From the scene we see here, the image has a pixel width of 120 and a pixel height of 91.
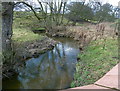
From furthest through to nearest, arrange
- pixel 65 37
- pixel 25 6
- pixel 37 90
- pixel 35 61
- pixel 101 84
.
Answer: pixel 65 37
pixel 35 61
pixel 25 6
pixel 37 90
pixel 101 84

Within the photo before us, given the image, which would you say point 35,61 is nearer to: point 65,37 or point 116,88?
point 116,88

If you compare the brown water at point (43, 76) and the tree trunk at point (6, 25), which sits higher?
the tree trunk at point (6, 25)

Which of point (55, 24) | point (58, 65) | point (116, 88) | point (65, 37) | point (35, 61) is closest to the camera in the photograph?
point (116, 88)

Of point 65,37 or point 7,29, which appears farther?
point 65,37

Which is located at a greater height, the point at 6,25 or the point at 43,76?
the point at 6,25

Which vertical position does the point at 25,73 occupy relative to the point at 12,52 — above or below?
below

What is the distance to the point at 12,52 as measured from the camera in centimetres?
401

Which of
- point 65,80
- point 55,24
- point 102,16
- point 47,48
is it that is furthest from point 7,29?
point 102,16

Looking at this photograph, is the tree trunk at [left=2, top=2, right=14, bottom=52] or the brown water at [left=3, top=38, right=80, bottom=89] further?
the brown water at [left=3, top=38, right=80, bottom=89]

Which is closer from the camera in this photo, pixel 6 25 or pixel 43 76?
pixel 6 25

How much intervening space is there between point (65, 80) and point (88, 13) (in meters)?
12.8

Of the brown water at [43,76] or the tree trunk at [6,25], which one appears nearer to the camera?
the tree trunk at [6,25]

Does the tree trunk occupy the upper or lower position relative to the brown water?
upper

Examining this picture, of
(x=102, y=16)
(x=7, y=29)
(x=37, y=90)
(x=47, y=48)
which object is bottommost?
(x=37, y=90)
